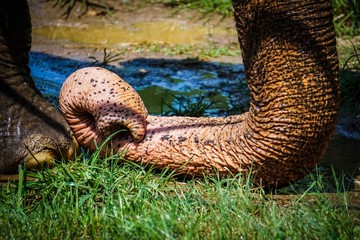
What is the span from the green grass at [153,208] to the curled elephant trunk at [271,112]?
0.13 meters

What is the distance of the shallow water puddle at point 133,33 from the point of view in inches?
360

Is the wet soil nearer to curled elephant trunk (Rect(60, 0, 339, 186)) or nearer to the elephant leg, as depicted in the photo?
curled elephant trunk (Rect(60, 0, 339, 186))

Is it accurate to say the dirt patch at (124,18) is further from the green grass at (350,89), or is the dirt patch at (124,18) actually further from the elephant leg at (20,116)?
the elephant leg at (20,116)

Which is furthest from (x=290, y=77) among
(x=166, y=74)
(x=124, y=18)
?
(x=124, y=18)

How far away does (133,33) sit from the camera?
31.2 feet

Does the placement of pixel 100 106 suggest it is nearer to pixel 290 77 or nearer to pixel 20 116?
pixel 20 116

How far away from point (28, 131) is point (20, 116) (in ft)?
0.42

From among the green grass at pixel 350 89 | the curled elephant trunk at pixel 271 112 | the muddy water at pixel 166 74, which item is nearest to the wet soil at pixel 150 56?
the muddy water at pixel 166 74

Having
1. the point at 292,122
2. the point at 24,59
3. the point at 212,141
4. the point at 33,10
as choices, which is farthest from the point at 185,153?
the point at 33,10

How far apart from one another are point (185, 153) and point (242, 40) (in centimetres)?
86

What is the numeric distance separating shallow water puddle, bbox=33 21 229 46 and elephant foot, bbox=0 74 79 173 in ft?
13.6

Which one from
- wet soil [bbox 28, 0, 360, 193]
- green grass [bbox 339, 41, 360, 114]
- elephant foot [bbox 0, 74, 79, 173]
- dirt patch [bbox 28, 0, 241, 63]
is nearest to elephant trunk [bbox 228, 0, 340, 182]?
wet soil [bbox 28, 0, 360, 193]

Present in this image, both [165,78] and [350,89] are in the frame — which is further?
[165,78]

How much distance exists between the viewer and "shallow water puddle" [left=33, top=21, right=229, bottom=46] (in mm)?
9156
